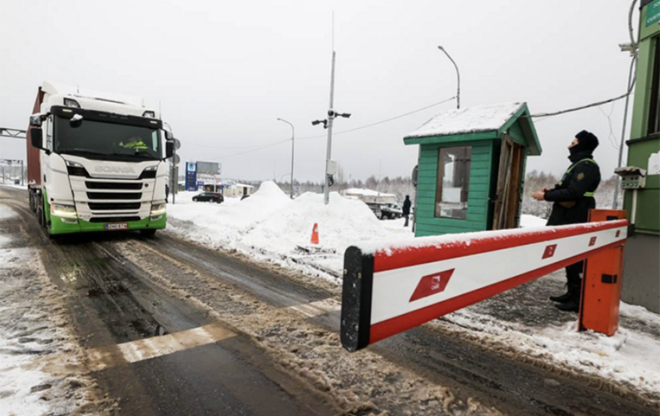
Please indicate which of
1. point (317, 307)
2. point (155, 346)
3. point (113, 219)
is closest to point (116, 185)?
point (113, 219)

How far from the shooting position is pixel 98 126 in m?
7.58

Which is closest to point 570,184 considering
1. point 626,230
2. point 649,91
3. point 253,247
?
point 626,230

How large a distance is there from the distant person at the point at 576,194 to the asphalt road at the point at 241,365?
8.14 feet

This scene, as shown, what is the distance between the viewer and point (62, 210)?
7180 millimetres

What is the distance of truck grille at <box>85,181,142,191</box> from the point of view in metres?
7.34

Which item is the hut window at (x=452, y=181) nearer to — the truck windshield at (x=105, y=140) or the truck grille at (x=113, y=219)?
the truck windshield at (x=105, y=140)

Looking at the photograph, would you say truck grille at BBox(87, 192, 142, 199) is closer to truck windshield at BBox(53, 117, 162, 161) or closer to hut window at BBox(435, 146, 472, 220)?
truck windshield at BBox(53, 117, 162, 161)

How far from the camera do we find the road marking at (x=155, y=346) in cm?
278

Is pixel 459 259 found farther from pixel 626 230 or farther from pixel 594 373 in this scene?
pixel 626 230

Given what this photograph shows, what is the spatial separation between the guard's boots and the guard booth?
318 centimetres

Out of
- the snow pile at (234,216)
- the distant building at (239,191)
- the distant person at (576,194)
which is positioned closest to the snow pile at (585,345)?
the distant person at (576,194)

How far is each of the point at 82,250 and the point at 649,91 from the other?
10981 mm

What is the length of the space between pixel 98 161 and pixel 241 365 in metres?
6.82

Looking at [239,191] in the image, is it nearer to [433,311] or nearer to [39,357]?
[39,357]
